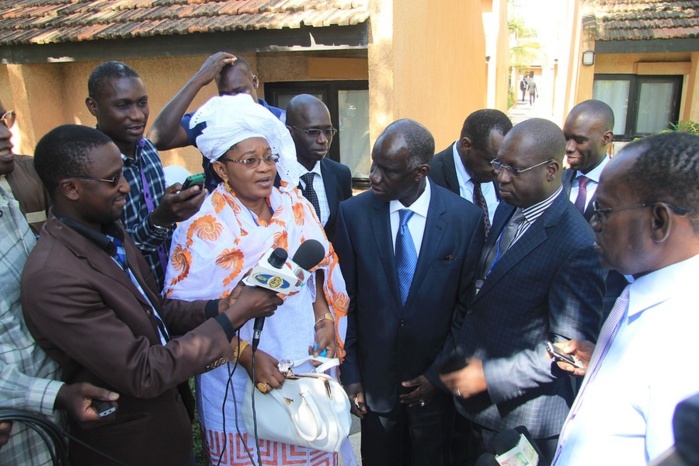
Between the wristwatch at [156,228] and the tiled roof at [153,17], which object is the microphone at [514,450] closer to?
the wristwatch at [156,228]

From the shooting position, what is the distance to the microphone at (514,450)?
1.70 m

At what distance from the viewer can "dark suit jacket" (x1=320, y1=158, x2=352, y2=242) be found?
3.51m

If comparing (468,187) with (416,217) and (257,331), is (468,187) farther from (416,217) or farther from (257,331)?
(257,331)

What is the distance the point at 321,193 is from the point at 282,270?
183 centimetres

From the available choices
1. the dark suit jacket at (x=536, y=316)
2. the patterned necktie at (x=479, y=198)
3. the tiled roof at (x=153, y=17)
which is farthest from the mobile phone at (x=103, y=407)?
the tiled roof at (x=153, y=17)

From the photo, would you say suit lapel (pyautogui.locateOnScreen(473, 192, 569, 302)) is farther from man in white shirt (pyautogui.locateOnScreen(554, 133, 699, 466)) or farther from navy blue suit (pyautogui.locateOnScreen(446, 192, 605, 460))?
man in white shirt (pyautogui.locateOnScreen(554, 133, 699, 466))

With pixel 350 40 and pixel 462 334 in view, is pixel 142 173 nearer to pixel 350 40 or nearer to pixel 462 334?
pixel 462 334

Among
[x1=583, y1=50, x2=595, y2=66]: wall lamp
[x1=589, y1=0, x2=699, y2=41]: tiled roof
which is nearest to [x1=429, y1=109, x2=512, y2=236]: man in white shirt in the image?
[x1=583, y1=50, x2=595, y2=66]: wall lamp

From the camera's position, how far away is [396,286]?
255 centimetres

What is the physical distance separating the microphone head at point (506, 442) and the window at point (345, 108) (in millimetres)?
6489

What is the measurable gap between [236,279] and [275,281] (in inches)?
17.0

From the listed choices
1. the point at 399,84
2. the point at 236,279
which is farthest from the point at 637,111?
the point at 236,279

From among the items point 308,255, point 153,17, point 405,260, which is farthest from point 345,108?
point 308,255

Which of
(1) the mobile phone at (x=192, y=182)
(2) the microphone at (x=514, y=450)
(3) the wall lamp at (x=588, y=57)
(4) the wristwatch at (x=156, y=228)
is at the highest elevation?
(3) the wall lamp at (x=588, y=57)
